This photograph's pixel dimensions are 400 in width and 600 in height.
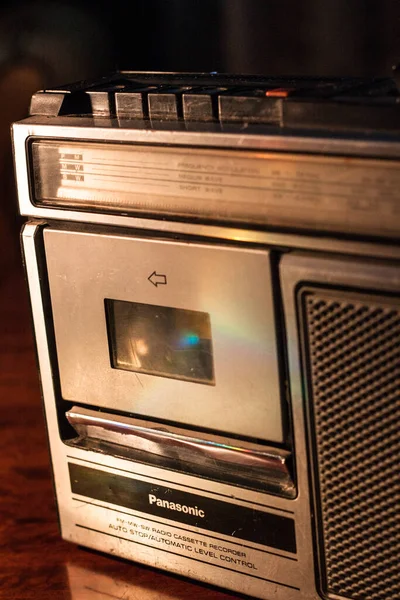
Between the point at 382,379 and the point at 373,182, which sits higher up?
the point at 373,182

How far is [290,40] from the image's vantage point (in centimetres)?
96

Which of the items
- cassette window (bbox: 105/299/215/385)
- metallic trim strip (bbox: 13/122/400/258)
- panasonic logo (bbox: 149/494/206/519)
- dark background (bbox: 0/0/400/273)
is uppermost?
dark background (bbox: 0/0/400/273)

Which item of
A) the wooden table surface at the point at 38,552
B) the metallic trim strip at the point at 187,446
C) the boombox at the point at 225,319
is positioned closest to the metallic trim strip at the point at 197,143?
the boombox at the point at 225,319

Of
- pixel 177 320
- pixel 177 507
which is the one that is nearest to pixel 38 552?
pixel 177 507

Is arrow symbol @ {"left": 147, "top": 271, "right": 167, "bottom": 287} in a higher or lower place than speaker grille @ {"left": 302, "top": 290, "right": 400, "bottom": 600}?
higher

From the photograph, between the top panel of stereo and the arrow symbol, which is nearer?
the top panel of stereo

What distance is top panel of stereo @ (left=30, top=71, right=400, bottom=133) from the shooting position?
2.21ft

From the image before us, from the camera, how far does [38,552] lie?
3.05ft

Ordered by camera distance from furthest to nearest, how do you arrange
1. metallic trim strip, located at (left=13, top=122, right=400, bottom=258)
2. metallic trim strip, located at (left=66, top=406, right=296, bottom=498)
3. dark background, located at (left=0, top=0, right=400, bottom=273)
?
dark background, located at (left=0, top=0, right=400, bottom=273) < metallic trim strip, located at (left=66, top=406, right=296, bottom=498) < metallic trim strip, located at (left=13, top=122, right=400, bottom=258)

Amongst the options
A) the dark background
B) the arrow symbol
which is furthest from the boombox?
the dark background

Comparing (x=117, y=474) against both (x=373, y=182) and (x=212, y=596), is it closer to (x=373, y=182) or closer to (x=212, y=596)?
(x=212, y=596)

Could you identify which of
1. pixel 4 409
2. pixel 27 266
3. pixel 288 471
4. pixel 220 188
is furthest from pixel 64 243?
pixel 4 409

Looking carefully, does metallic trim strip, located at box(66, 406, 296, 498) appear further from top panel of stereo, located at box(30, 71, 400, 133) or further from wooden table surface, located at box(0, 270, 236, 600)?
top panel of stereo, located at box(30, 71, 400, 133)

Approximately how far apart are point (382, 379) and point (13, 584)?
423mm
